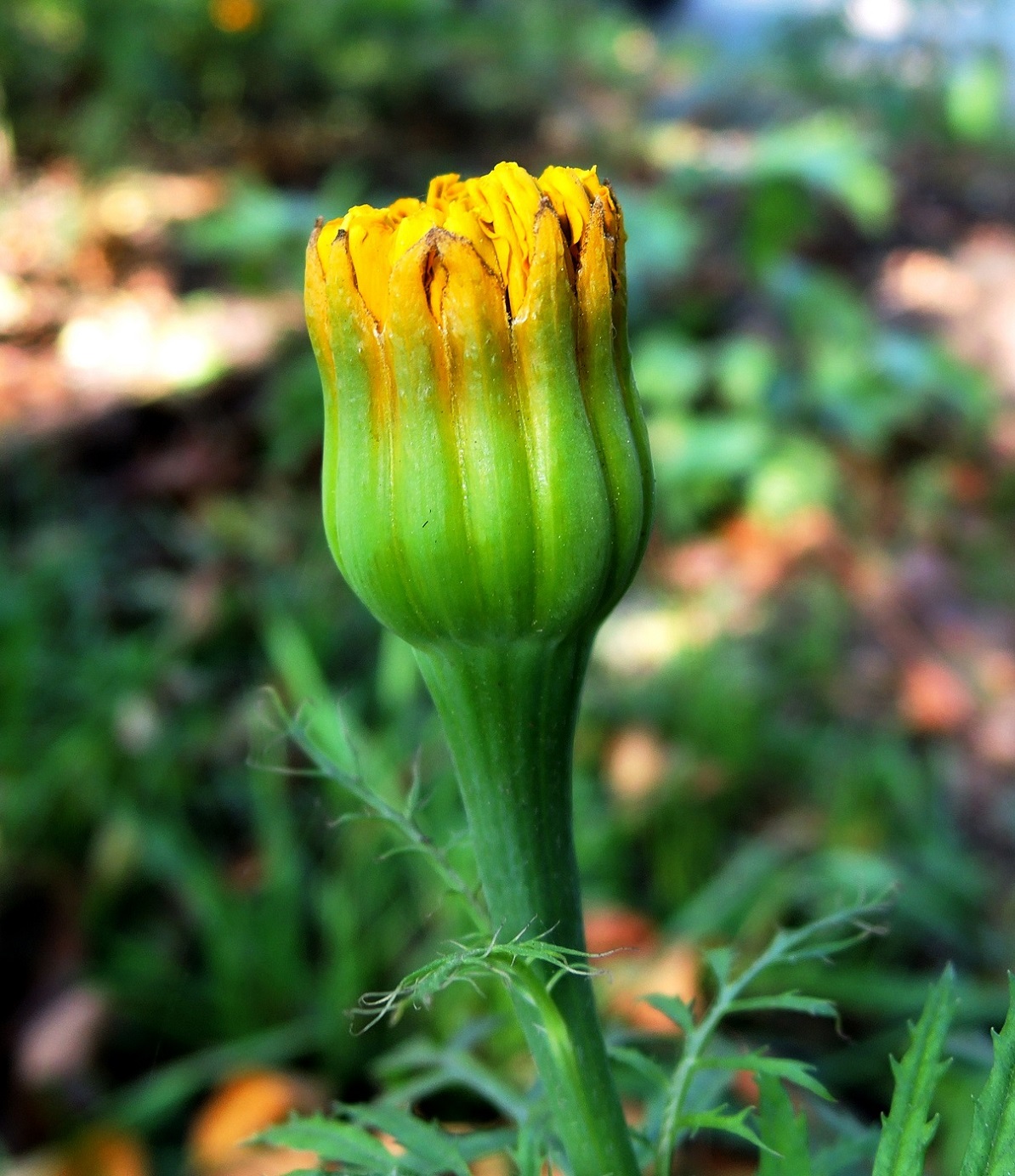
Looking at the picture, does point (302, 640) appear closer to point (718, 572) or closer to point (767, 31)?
point (718, 572)

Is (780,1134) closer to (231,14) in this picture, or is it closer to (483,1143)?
(483,1143)

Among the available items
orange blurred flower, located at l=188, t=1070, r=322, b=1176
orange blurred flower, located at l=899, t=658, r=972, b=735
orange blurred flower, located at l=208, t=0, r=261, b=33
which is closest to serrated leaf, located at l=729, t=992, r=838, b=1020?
orange blurred flower, located at l=188, t=1070, r=322, b=1176

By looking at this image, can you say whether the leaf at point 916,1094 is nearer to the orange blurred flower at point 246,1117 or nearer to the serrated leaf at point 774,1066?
the serrated leaf at point 774,1066

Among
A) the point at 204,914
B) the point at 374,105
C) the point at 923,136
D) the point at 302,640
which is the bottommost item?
the point at 204,914

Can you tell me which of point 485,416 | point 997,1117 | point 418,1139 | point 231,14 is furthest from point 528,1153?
point 231,14

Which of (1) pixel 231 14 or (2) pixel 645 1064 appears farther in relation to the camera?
(1) pixel 231 14

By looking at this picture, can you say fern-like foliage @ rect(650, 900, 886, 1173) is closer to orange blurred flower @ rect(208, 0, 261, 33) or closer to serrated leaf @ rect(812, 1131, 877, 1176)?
serrated leaf @ rect(812, 1131, 877, 1176)

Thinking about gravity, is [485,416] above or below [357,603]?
above

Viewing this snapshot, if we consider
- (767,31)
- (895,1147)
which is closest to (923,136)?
(767,31)
